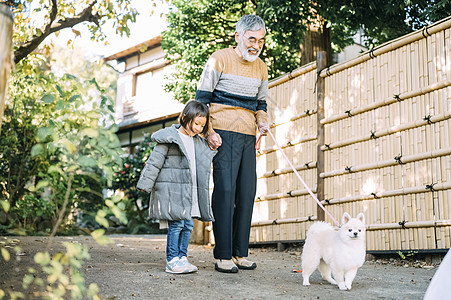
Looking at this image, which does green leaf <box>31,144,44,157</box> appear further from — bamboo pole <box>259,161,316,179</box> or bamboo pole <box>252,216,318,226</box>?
bamboo pole <box>259,161,316,179</box>

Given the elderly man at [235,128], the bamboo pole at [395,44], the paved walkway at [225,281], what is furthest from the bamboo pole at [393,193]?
the elderly man at [235,128]

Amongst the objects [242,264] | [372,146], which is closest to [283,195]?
[372,146]

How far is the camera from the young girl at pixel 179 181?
3.63 meters

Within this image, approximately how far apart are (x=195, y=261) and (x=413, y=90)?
256 centimetres

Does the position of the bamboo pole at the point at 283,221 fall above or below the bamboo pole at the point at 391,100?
below

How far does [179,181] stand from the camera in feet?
12.2

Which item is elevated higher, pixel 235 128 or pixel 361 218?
pixel 235 128

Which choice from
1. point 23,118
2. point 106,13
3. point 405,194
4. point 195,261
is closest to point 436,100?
point 405,194

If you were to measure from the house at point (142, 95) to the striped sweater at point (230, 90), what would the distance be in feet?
40.3

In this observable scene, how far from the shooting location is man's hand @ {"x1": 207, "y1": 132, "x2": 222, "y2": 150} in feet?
12.6

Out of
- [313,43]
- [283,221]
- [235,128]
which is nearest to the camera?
[235,128]

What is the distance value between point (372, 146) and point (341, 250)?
2106 millimetres

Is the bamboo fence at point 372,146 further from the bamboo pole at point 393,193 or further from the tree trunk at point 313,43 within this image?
the tree trunk at point 313,43

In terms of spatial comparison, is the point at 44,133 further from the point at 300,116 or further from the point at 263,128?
the point at 300,116
